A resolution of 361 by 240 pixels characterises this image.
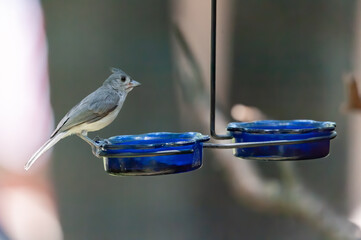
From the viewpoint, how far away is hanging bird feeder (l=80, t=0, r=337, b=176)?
1026 millimetres

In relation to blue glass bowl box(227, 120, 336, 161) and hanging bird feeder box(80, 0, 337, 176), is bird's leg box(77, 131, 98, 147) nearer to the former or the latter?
hanging bird feeder box(80, 0, 337, 176)

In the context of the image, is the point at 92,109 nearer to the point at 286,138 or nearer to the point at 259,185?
the point at 286,138

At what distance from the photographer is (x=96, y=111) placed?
141 cm

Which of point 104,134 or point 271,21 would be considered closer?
point 104,134

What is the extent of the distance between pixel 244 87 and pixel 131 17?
632 millimetres

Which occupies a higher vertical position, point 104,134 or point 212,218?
point 104,134

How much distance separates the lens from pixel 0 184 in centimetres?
241

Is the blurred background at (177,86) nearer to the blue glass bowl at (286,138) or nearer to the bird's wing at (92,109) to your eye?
the bird's wing at (92,109)

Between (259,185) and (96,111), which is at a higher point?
(96,111)

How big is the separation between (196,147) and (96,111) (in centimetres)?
43

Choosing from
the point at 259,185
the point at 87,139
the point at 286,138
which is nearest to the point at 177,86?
the point at 259,185

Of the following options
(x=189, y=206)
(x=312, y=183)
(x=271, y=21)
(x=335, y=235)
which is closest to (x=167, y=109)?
(x=189, y=206)

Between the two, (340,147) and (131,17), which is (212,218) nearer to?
(340,147)

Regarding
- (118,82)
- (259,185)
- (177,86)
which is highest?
(118,82)
